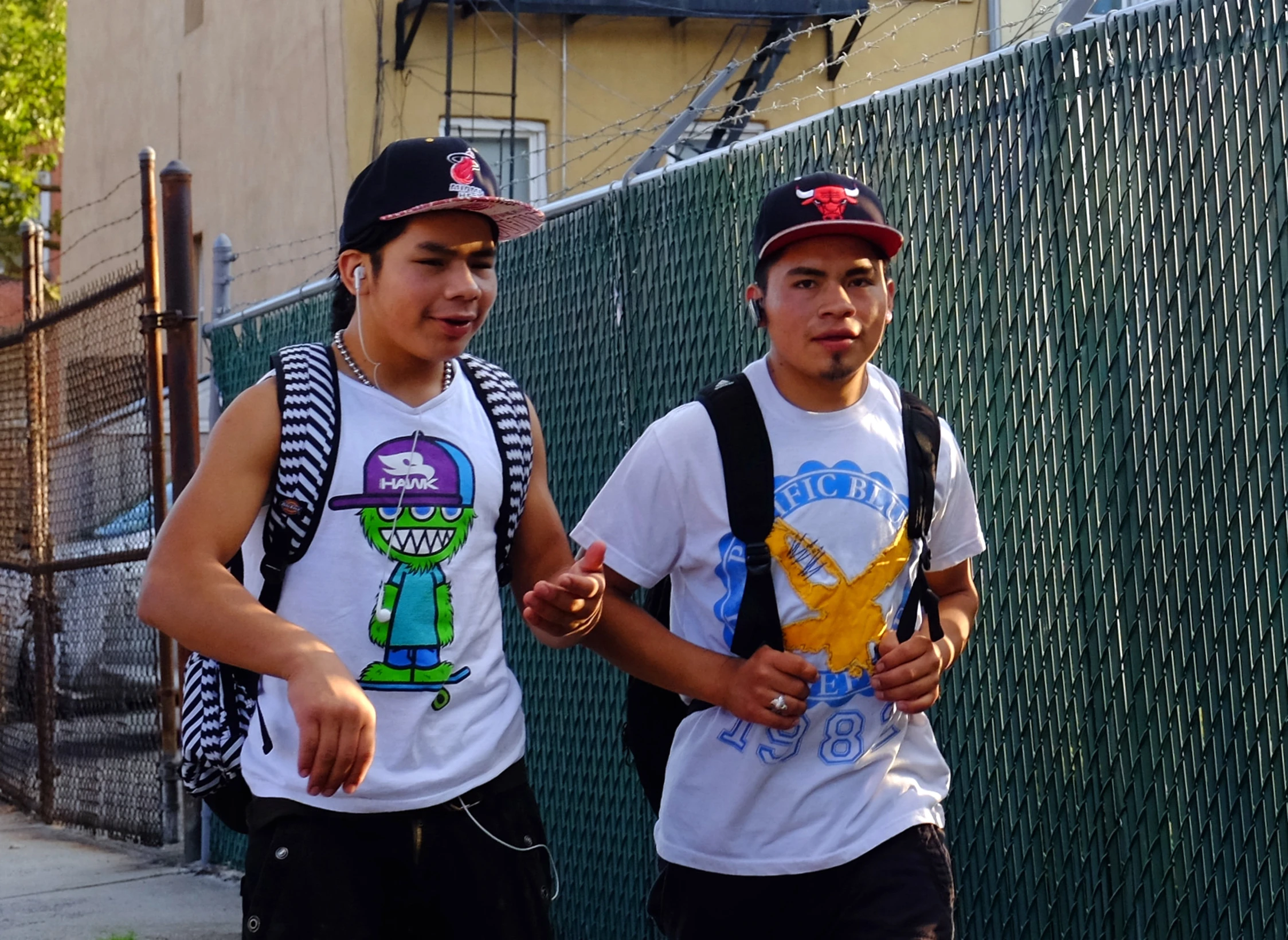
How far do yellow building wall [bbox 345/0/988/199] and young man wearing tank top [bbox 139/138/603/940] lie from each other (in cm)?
A: 1245

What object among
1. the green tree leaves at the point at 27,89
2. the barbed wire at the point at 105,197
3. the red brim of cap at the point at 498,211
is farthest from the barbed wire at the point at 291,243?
the green tree leaves at the point at 27,89

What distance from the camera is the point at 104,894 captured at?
721 centimetres

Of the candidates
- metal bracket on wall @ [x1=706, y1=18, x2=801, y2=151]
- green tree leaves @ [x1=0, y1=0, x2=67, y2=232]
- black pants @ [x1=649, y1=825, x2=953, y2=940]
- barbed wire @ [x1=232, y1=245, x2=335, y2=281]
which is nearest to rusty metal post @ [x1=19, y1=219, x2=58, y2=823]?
barbed wire @ [x1=232, y1=245, x2=335, y2=281]

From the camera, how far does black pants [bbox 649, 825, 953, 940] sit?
3.12m

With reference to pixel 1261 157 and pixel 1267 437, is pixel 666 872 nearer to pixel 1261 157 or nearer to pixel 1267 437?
pixel 1267 437

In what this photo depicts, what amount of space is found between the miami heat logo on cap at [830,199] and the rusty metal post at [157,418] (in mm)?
4912

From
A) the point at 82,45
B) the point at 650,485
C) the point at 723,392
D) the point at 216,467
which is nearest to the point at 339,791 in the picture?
the point at 216,467

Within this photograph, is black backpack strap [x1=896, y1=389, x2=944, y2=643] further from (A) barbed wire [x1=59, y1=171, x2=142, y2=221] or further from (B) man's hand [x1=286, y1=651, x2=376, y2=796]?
(A) barbed wire [x1=59, y1=171, x2=142, y2=221]

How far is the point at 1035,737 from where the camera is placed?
399cm

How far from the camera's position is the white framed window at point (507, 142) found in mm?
16047

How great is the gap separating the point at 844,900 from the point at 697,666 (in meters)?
0.50

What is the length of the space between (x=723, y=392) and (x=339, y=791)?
1.02 meters

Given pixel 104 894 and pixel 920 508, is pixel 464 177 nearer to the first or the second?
pixel 920 508

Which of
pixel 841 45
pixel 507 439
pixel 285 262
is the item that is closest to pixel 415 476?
pixel 507 439
